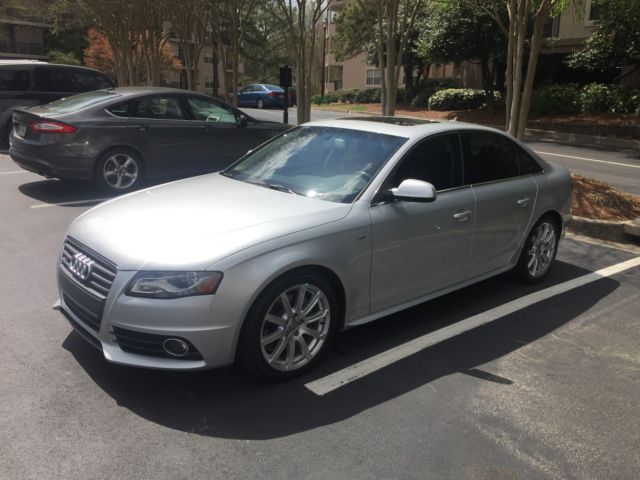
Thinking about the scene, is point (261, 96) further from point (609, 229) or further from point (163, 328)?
point (163, 328)

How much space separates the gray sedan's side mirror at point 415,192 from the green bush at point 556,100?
68.5 feet

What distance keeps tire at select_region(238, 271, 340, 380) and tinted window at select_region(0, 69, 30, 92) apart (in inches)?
436

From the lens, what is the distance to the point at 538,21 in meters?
8.16

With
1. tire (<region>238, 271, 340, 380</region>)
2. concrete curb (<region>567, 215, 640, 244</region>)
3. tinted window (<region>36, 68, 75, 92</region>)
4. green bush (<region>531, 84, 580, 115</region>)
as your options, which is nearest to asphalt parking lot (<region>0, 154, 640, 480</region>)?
tire (<region>238, 271, 340, 380</region>)

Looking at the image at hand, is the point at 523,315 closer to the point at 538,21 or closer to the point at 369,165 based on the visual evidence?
the point at 369,165

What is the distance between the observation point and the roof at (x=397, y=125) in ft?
14.2

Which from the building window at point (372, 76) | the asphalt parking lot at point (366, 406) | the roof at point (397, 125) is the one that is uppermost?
the building window at point (372, 76)

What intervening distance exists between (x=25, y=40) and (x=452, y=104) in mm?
35815

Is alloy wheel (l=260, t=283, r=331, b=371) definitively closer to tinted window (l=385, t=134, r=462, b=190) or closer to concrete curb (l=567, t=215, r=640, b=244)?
tinted window (l=385, t=134, r=462, b=190)

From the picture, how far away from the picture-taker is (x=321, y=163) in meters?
4.29

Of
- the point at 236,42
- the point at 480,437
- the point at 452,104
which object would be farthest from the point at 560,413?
the point at 452,104

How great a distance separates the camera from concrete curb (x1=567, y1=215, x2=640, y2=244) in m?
6.79

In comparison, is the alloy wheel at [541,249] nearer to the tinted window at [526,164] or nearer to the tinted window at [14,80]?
the tinted window at [526,164]

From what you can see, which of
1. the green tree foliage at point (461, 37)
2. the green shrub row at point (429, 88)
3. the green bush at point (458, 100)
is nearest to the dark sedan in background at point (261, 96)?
the green shrub row at point (429, 88)
